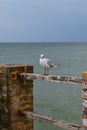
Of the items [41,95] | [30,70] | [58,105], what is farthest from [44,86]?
[30,70]

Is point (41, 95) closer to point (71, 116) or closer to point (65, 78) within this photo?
point (71, 116)

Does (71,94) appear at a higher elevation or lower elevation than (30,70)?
lower

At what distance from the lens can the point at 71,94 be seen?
94.2 ft

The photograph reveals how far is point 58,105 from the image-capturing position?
24344 millimetres

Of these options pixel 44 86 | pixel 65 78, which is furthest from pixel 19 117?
pixel 44 86

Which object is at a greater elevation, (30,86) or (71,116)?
(30,86)

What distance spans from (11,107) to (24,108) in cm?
23

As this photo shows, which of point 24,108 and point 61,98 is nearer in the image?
point 24,108

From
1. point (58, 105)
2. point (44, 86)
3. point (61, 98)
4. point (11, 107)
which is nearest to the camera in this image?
point (11, 107)

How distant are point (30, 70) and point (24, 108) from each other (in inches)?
24.5

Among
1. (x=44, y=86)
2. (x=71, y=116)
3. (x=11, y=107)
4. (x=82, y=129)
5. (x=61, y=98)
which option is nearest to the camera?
(x=82, y=129)

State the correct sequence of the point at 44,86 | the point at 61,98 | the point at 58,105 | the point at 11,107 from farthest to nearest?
the point at 44,86
the point at 61,98
the point at 58,105
the point at 11,107

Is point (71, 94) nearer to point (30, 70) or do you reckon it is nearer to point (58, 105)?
point (58, 105)

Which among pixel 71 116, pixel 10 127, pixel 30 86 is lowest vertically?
pixel 71 116
